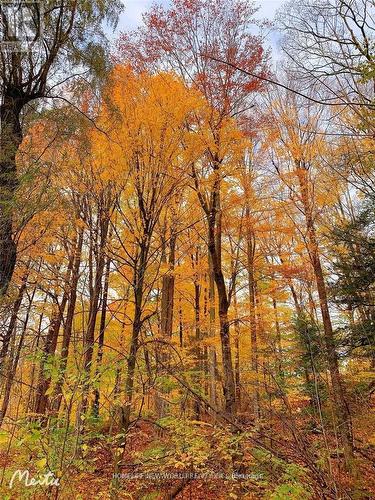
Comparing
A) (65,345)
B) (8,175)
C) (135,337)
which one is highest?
(8,175)

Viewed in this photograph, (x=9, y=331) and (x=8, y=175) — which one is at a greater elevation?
(x=8, y=175)

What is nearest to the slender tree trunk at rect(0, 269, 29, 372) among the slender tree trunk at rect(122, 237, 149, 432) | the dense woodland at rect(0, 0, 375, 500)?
the dense woodland at rect(0, 0, 375, 500)

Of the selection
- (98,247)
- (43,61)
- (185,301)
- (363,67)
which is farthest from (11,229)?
(185,301)

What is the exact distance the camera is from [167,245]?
7.08m

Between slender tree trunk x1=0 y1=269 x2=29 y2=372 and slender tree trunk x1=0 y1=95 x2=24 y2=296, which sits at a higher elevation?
slender tree trunk x1=0 y1=95 x2=24 y2=296

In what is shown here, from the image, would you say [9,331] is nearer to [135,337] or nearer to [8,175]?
[8,175]

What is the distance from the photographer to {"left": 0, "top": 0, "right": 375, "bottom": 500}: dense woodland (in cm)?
297

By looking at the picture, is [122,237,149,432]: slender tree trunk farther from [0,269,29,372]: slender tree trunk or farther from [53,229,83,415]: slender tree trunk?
[0,269,29,372]: slender tree trunk

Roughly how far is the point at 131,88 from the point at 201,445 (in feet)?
15.4

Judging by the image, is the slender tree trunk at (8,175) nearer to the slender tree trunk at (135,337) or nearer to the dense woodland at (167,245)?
the dense woodland at (167,245)

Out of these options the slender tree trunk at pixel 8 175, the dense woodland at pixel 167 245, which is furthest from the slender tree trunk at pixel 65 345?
the slender tree trunk at pixel 8 175

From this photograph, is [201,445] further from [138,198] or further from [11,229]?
[11,229]

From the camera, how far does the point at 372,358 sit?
8.15 m

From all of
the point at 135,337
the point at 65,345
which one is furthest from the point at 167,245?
the point at 135,337
